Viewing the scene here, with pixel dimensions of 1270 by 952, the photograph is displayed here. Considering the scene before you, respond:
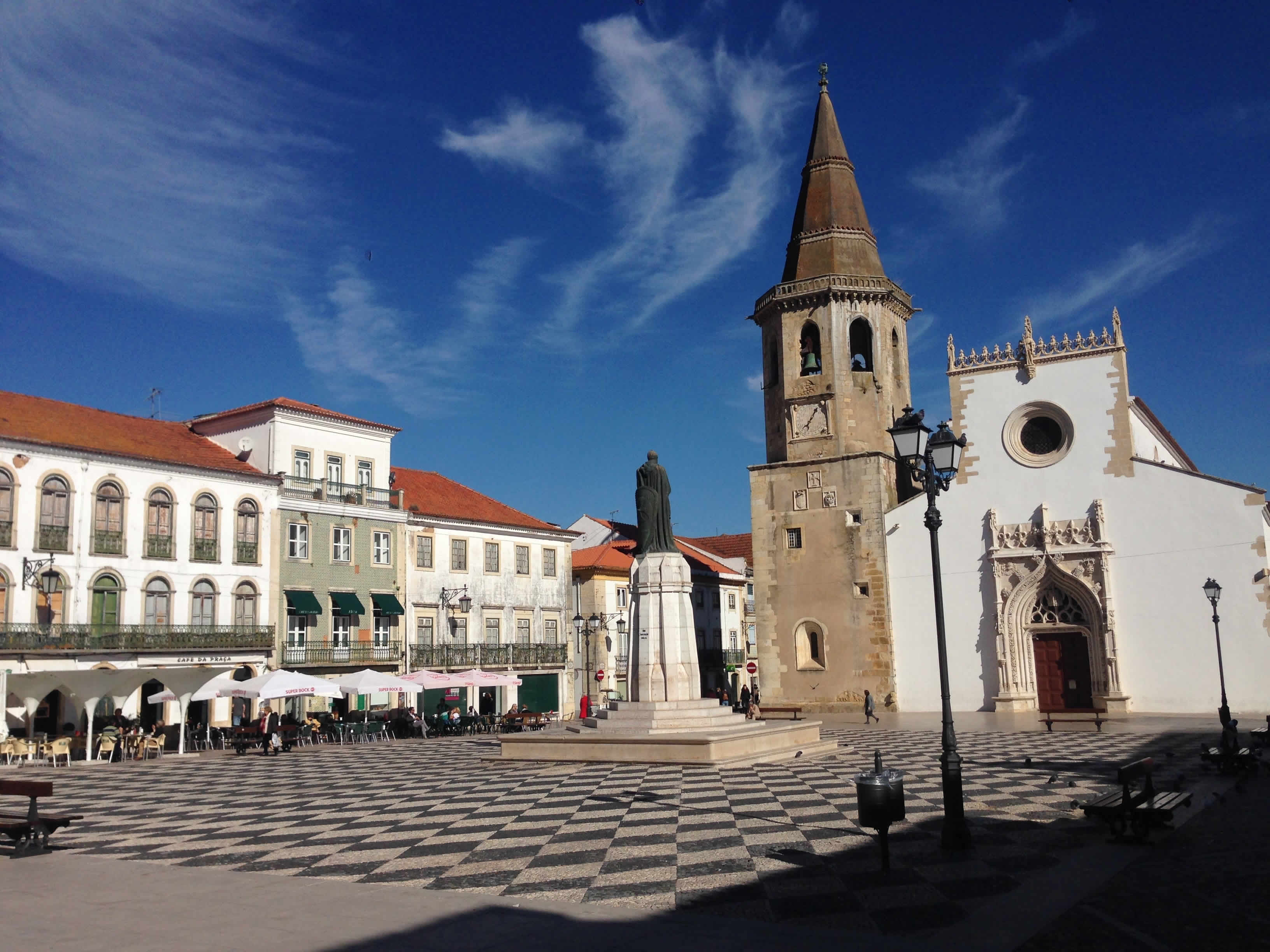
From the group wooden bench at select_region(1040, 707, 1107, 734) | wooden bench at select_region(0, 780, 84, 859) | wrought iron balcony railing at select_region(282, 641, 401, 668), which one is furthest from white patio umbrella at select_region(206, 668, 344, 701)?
wooden bench at select_region(1040, 707, 1107, 734)

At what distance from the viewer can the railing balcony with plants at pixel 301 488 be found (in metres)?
36.6

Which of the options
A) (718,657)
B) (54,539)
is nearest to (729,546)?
(718,657)

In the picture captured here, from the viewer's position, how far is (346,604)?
37.0 metres

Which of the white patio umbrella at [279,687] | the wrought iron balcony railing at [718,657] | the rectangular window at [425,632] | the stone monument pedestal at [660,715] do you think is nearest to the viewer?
the stone monument pedestal at [660,715]

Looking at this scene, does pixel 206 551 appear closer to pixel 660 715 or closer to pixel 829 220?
pixel 660 715

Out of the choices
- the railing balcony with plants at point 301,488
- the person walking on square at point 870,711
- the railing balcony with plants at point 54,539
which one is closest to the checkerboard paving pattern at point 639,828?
the railing balcony with plants at point 54,539

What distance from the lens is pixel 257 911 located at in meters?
8.06

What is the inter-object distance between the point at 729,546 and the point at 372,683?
40.5 m

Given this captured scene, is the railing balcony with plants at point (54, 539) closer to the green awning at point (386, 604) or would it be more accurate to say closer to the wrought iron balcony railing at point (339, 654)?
the wrought iron balcony railing at point (339, 654)

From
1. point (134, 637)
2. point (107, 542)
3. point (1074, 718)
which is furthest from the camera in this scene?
point (107, 542)

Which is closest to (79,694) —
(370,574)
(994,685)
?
(370,574)

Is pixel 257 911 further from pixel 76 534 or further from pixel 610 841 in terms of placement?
pixel 76 534

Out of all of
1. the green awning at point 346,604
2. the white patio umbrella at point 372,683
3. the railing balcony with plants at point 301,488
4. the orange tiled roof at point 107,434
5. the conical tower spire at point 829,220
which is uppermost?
the conical tower spire at point 829,220

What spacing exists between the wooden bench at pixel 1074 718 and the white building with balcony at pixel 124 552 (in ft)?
71.1
